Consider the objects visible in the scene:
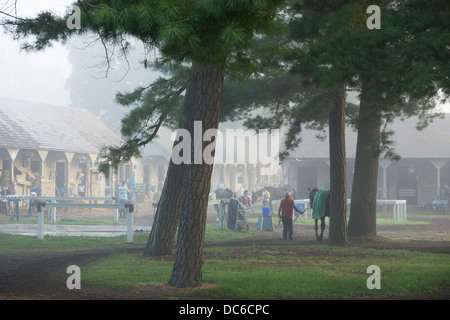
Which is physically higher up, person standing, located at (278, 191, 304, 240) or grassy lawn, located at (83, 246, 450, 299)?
person standing, located at (278, 191, 304, 240)

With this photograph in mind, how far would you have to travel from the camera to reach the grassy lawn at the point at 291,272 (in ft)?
30.9

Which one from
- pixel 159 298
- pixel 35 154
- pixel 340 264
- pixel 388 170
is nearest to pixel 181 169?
pixel 340 264

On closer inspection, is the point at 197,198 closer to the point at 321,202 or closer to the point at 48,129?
the point at 321,202

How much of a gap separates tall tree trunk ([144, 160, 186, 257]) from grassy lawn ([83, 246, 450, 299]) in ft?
1.66

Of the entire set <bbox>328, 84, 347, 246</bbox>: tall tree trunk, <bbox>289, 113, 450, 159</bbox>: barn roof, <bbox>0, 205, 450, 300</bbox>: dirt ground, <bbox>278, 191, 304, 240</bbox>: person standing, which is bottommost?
<bbox>0, 205, 450, 300</bbox>: dirt ground

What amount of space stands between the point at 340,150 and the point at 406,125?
28.7 metres

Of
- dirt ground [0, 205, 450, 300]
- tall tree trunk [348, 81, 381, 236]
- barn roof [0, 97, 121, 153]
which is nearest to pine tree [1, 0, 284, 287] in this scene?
dirt ground [0, 205, 450, 300]

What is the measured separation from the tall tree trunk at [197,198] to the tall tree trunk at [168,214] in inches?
164

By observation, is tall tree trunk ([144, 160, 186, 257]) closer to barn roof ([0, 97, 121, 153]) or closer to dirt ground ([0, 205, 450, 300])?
dirt ground ([0, 205, 450, 300])

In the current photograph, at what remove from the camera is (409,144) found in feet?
131

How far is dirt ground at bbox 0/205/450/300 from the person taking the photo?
30.3ft

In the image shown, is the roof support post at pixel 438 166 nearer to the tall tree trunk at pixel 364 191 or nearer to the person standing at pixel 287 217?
the person standing at pixel 287 217

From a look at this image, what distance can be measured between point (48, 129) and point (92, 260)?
25.1 m
